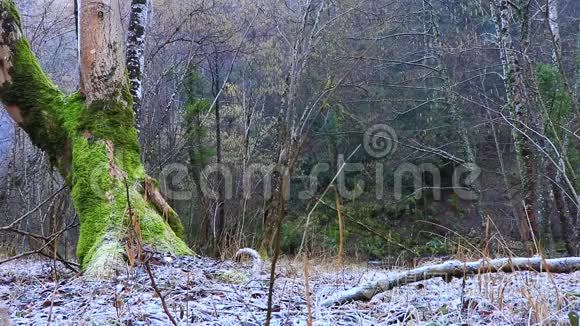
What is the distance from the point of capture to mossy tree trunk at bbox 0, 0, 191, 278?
4312mm

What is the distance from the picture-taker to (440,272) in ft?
7.43

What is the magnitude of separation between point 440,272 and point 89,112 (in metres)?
3.58

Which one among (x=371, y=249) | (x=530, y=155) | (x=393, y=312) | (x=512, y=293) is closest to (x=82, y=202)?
(x=393, y=312)

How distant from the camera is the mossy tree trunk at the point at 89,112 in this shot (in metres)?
4.31

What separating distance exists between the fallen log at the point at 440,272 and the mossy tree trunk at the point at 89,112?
248 centimetres
